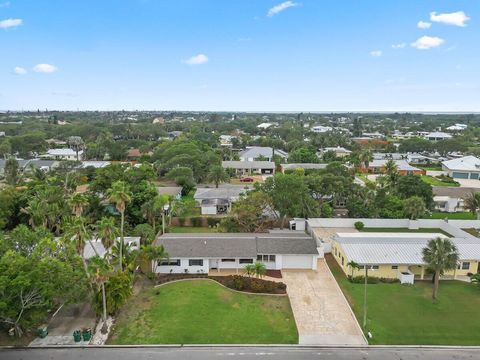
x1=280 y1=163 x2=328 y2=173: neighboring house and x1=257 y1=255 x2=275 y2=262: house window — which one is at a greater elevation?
x1=280 y1=163 x2=328 y2=173: neighboring house

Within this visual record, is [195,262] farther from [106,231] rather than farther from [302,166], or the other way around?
[302,166]

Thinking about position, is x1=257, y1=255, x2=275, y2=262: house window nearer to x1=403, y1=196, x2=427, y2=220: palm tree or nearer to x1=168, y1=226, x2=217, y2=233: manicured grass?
x1=168, y1=226, x2=217, y2=233: manicured grass

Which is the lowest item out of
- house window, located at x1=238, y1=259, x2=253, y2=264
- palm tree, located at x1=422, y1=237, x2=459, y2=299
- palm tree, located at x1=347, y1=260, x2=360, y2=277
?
house window, located at x1=238, y1=259, x2=253, y2=264

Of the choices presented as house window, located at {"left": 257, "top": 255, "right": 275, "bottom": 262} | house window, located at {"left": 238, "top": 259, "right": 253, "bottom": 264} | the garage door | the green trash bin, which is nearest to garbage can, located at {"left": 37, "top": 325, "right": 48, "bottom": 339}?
the green trash bin

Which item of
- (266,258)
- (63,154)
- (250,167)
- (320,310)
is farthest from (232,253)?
(63,154)

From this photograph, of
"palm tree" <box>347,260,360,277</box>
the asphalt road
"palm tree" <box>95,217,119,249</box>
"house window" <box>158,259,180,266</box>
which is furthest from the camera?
"house window" <box>158,259,180,266</box>
